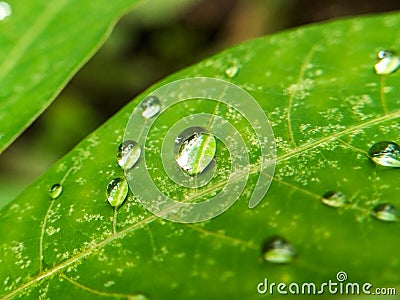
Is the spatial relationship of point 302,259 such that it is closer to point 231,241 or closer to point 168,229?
point 231,241

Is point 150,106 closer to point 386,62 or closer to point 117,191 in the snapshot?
point 117,191

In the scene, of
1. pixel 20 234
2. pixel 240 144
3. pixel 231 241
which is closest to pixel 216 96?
pixel 240 144

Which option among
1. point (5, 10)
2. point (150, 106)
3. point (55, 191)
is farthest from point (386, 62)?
point (5, 10)

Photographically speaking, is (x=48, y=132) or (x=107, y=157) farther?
(x=48, y=132)

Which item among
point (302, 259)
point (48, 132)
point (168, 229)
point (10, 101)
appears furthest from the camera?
point (48, 132)

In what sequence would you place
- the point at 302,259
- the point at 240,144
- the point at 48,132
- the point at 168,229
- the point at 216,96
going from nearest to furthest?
1. the point at 302,259
2. the point at 168,229
3. the point at 240,144
4. the point at 216,96
5. the point at 48,132

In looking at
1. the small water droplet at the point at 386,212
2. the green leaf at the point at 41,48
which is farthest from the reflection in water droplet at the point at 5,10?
the small water droplet at the point at 386,212
